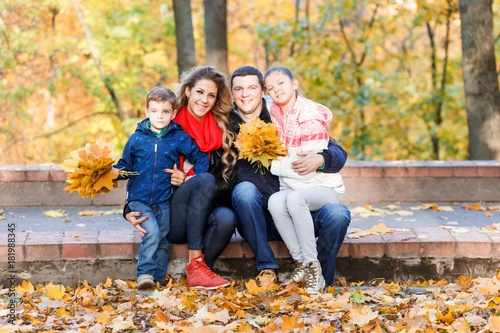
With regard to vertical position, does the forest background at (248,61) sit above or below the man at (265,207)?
above

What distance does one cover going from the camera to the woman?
4.79 meters

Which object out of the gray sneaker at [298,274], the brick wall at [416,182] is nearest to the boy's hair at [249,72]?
the gray sneaker at [298,274]

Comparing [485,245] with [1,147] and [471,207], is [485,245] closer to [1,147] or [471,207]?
[471,207]

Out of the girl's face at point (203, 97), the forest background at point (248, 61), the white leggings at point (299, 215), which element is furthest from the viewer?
the forest background at point (248, 61)

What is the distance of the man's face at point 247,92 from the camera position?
4.97 meters

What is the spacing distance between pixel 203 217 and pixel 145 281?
55cm

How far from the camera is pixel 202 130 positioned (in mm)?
4996

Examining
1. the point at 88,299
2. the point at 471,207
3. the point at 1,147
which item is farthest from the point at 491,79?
the point at 1,147

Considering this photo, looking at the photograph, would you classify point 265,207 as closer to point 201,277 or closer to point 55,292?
point 201,277

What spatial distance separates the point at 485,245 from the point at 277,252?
1.38m

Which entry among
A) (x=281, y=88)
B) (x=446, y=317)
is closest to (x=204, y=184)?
(x=281, y=88)

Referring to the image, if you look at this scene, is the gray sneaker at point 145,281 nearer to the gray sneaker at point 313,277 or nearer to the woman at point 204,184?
the woman at point 204,184

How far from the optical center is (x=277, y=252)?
5008mm

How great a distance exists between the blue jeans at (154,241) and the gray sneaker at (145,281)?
4cm
